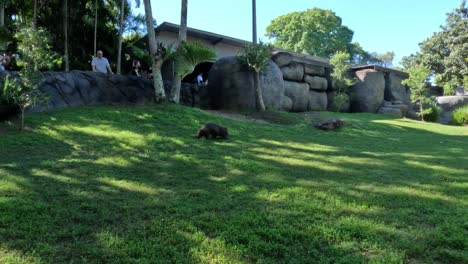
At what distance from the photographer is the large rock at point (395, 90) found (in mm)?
24567

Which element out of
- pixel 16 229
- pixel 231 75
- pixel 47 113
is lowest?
pixel 16 229

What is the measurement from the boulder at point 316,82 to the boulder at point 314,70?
24cm

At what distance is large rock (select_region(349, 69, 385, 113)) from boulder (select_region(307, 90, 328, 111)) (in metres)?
2.20

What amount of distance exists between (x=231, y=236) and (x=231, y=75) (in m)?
12.4

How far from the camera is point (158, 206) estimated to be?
13.1 feet

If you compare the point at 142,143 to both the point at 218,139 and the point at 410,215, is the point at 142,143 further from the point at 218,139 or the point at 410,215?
the point at 410,215

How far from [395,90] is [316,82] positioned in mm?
6726

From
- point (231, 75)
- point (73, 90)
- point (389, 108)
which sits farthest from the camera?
point (389, 108)

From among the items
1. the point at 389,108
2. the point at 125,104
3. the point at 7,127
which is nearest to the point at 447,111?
the point at 389,108

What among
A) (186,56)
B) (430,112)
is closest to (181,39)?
(186,56)

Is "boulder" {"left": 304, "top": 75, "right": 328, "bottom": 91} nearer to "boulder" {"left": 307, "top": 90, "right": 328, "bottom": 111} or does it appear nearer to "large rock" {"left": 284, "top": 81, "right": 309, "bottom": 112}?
"boulder" {"left": 307, "top": 90, "right": 328, "bottom": 111}

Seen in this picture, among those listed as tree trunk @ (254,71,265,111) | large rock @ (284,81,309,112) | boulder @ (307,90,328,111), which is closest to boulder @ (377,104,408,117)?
boulder @ (307,90,328,111)

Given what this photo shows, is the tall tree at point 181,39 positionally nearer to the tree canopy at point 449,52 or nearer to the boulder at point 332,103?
the boulder at point 332,103

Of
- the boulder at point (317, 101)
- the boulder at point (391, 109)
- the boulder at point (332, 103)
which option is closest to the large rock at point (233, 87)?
the boulder at point (317, 101)
